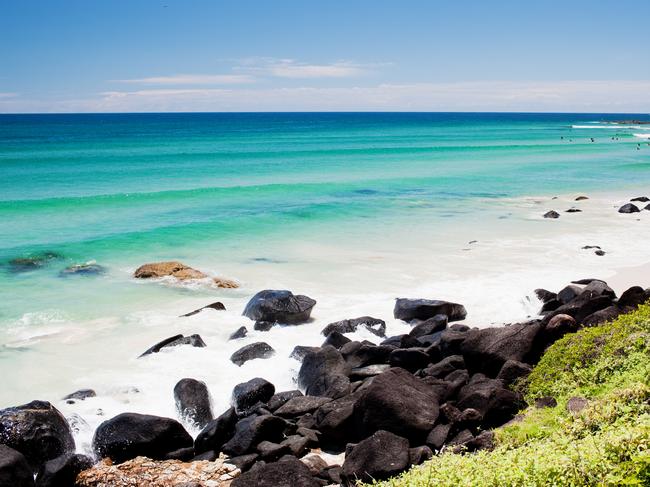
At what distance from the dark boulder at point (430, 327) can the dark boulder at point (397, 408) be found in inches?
150

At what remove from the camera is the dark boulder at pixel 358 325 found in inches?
514

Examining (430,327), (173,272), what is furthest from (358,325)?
(173,272)

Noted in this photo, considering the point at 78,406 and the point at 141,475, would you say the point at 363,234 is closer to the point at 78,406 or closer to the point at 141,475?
the point at 78,406

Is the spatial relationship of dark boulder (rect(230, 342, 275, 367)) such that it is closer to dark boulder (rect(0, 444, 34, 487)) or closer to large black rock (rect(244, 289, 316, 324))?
large black rock (rect(244, 289, 316, 324))

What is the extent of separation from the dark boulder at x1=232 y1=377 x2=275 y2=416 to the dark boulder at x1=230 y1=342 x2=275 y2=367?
1.50 metres

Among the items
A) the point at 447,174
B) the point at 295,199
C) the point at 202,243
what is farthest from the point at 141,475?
the point at 447,174

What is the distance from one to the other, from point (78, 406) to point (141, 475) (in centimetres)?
275

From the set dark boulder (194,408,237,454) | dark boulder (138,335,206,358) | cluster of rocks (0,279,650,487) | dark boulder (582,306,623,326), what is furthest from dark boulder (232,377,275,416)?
dark boulder (582,306,623,326)

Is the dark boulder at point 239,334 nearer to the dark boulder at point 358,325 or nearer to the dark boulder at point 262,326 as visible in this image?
the dark boulder at point 262,326

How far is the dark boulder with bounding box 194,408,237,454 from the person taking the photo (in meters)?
8.73

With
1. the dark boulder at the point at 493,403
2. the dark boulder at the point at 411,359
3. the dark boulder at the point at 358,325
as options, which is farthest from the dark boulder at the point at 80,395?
the dark boulder at the point at 493,403

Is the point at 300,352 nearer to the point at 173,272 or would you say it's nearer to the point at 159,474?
the point at 159,474

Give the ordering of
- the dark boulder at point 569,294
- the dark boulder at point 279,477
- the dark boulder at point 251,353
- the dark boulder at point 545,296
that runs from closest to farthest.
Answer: the dark boulder at point 279,477 → the dark boulder at point 251,353 → the dark boulder at point 569,294 → the dark boulder at point 545,296

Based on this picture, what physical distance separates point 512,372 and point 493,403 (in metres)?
1.06
